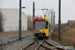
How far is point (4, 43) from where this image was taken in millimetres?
10266

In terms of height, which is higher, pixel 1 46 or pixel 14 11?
pixel 14 11

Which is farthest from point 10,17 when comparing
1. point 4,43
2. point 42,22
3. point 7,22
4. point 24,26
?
point 4,43

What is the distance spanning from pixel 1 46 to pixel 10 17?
5306 cm

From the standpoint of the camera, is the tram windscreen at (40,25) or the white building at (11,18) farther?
the white building at (11,18)

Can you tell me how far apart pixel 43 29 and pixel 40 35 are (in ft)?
3.47

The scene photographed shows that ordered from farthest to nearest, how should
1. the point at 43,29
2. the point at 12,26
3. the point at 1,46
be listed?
the point at 12,26 < the point at 43,29 < the point at 1,46

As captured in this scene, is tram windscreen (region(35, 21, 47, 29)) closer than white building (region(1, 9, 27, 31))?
Yes

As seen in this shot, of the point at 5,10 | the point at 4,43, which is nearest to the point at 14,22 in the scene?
the point at 5,10

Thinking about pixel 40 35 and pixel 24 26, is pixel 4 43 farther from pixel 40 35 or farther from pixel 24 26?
pixel 24 26

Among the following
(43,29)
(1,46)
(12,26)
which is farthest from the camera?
(12,26)

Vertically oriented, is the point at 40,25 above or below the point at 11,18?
below

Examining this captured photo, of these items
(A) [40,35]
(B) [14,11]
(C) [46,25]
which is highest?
(B) [14,11]

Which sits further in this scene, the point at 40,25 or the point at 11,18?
the point at 11,18

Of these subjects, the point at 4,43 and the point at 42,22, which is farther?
the point at 42,22
